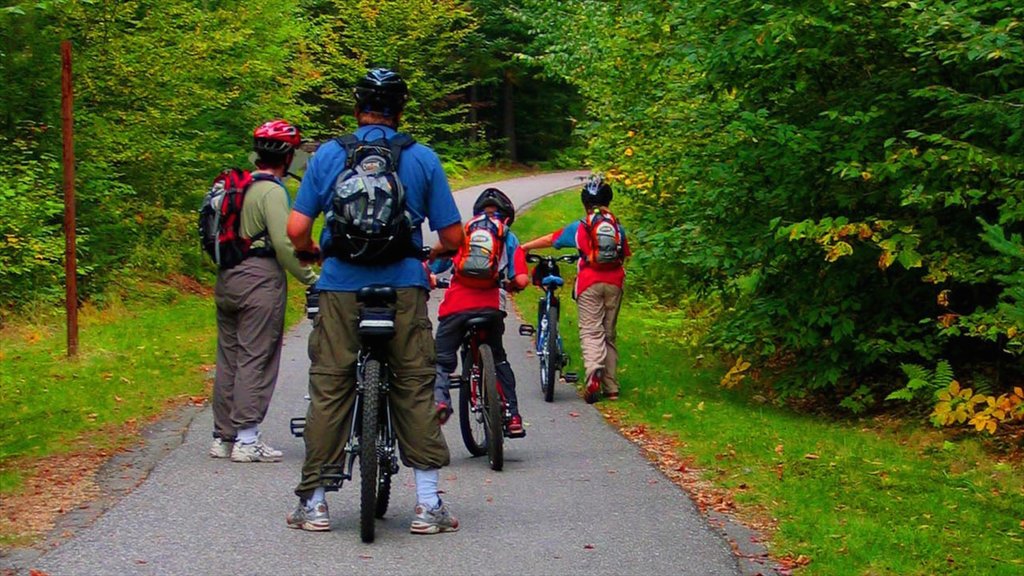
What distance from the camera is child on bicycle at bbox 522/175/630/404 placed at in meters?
12.1

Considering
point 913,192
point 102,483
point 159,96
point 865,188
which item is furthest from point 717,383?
point 159,96

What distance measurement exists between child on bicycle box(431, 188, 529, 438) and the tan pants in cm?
270

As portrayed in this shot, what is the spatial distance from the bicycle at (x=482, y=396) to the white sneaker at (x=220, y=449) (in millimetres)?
1544

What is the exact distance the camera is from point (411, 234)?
6594mm

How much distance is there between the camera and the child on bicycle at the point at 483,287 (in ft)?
30.2

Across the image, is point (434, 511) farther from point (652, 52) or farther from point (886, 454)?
point (652, 52)

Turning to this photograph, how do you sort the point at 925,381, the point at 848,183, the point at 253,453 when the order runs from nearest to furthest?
1. the point at 253,453
2. the point at 925,381
3. the point at 848,183

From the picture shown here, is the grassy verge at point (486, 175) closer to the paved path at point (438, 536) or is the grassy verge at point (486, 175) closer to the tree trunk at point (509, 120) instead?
the tree trunk at point (509, 120)

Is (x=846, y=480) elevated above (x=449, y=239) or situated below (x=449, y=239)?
below

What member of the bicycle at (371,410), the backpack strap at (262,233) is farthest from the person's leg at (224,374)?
the bicycle at (371,410)

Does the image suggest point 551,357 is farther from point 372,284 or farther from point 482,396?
point 372,284

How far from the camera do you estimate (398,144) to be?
6613 millimetres

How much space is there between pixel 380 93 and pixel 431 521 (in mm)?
2128

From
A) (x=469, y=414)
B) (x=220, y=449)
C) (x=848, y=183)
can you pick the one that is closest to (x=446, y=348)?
(x=469, y=414)
